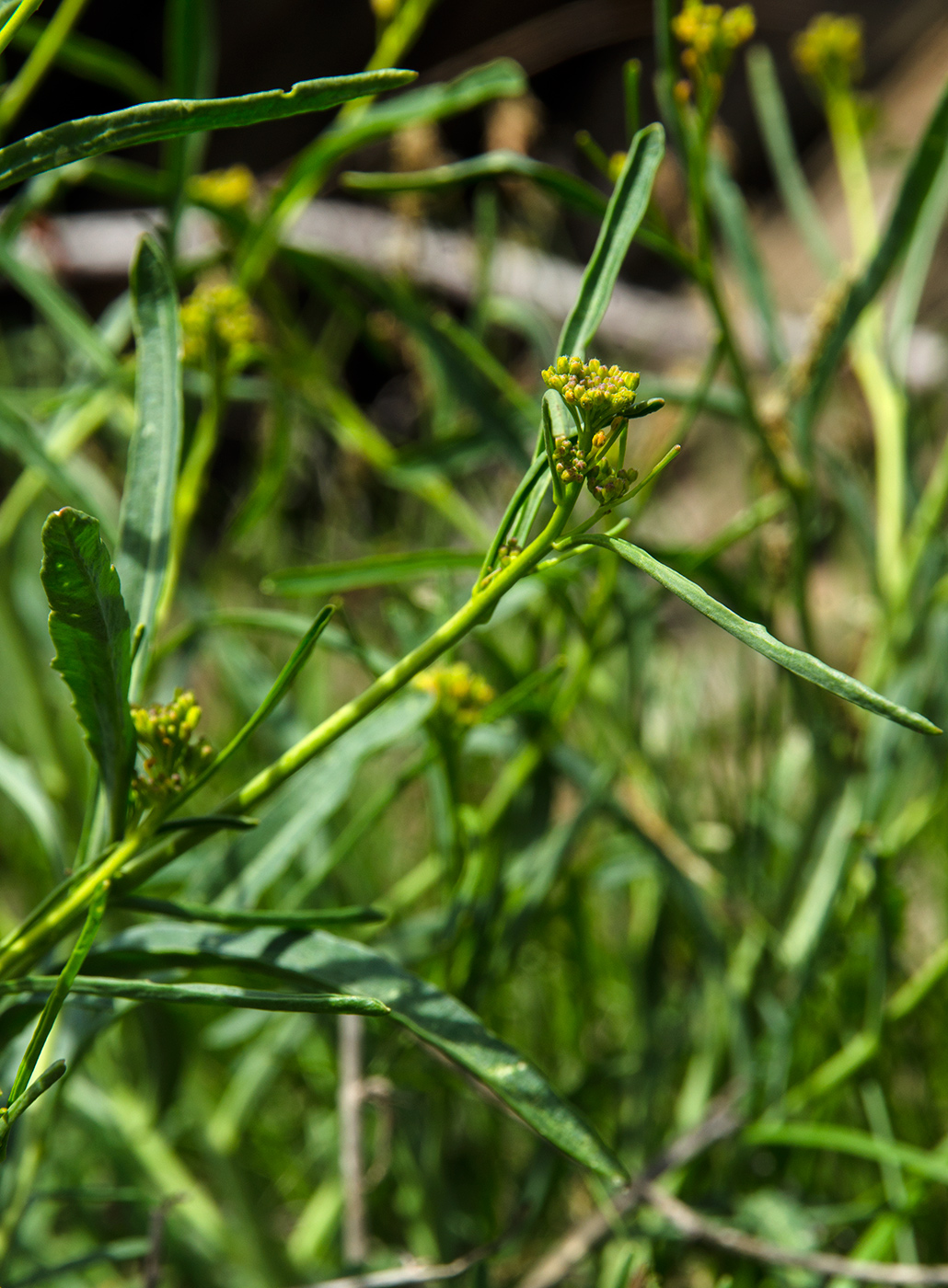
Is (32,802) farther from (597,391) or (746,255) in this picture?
(746,255)

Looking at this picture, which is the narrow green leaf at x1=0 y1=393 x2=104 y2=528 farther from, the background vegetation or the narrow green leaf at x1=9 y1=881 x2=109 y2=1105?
the narrow green leaf at x1=9 y1=881 x2=109 y2=1105

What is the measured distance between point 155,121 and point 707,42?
0.68 ft

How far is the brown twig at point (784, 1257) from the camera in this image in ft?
1.16

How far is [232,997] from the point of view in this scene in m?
0.19

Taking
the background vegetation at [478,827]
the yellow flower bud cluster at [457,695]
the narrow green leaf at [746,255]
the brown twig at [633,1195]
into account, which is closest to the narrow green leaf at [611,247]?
the background vegetation at [478,827]

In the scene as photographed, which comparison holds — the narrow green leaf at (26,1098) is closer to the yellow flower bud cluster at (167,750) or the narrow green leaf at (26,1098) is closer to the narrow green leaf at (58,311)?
the yellow flower bud cluster at (167,750)

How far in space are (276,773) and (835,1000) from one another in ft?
1.23

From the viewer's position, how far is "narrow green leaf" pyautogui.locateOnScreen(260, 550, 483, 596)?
294mm

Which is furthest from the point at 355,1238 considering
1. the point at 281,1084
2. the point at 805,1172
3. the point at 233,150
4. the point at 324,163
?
the point at 233,150

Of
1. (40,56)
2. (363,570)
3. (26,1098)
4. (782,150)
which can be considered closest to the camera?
(26,1098)

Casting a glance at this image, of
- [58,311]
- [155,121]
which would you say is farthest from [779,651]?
[58,311]

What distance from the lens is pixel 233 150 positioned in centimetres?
203

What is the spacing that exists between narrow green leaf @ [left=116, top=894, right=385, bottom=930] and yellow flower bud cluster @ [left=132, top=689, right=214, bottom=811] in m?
0.03

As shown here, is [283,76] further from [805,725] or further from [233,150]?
[805,725]
